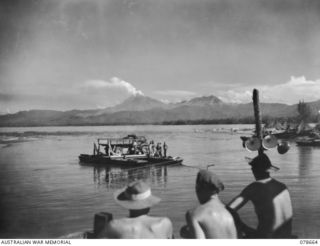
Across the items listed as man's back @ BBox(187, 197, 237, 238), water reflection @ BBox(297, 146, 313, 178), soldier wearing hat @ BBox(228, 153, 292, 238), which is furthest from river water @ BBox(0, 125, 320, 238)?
man's back @ BBox(187, 197, 237, 238)

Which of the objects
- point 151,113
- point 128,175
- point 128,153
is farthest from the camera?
point 128,153

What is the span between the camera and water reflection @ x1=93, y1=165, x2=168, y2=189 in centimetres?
452

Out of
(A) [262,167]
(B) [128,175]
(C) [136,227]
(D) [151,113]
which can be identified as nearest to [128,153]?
(B) [128,175]

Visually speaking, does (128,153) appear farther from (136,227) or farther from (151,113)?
(136,227)

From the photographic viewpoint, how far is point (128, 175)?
15.8 ft

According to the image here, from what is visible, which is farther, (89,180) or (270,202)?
(89,180)

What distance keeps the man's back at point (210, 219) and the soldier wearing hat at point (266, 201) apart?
0.40ft

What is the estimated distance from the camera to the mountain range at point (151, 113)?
3525 mm

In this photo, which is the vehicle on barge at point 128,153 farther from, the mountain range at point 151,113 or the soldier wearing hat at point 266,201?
the soldier wearing hat at point 266,201

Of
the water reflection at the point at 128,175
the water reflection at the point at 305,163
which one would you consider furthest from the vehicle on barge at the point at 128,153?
the water reflection at the point at 305,163

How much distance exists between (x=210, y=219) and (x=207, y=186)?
18 centimetres

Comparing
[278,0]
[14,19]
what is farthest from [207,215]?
[14,19]

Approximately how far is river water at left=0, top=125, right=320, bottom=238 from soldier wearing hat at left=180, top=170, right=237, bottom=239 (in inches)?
53.4

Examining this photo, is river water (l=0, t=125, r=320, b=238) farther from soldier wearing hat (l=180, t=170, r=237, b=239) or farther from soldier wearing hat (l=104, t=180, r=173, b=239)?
soldier wearing hat (l=104, t=180, r=173, b=239)
